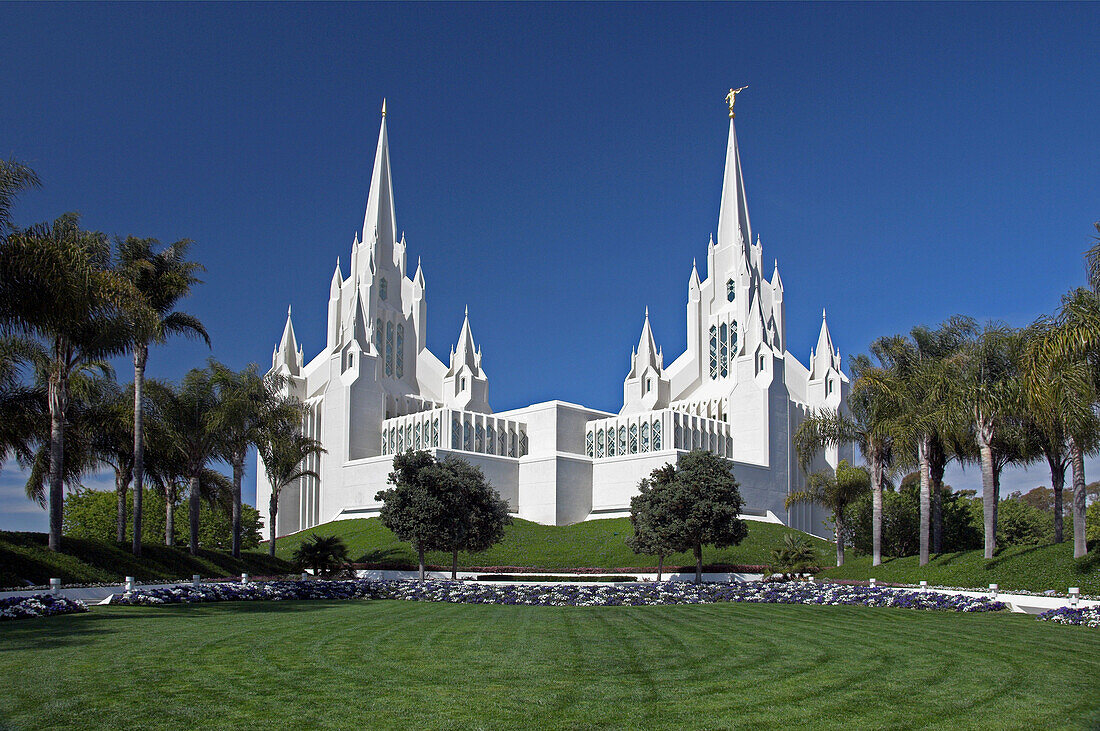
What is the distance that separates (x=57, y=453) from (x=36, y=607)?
9.49 meters

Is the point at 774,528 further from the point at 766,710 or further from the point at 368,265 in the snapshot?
the point at 766,710

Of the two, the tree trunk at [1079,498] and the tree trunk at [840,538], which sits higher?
the tree trunk at [1079,498]

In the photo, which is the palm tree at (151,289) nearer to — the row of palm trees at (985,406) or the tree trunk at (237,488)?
the tree trunk at (237,488)

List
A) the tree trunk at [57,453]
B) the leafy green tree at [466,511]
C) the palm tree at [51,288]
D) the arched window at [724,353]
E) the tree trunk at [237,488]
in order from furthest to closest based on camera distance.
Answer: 1. the arched window at [724,353]
2. the tree trunk at [237,488]
3. the leafy green tree at [466,511]
4. the tree trunk at [57,453]
5. the palm tree at [51,288]

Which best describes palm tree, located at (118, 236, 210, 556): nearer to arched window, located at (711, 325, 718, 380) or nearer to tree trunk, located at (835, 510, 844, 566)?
tree trunk, located at (835, 510, 844, 566)

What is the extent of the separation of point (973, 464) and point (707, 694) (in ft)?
99.6

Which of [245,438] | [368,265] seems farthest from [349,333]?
[245,438]

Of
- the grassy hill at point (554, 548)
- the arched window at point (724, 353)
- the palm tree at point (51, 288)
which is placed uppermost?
the arched window at point (724, 353)

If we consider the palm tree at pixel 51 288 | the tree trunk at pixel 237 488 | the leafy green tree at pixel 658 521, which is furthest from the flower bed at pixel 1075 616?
the tree trunk at pixel 237 488

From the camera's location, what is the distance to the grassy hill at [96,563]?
73.6ft

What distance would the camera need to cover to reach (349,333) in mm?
61000

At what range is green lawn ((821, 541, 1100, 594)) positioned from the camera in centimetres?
2259

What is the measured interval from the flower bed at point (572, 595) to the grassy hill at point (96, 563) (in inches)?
178

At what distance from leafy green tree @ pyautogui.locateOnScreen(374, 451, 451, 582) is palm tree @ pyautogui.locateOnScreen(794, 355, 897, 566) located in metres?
13.4
